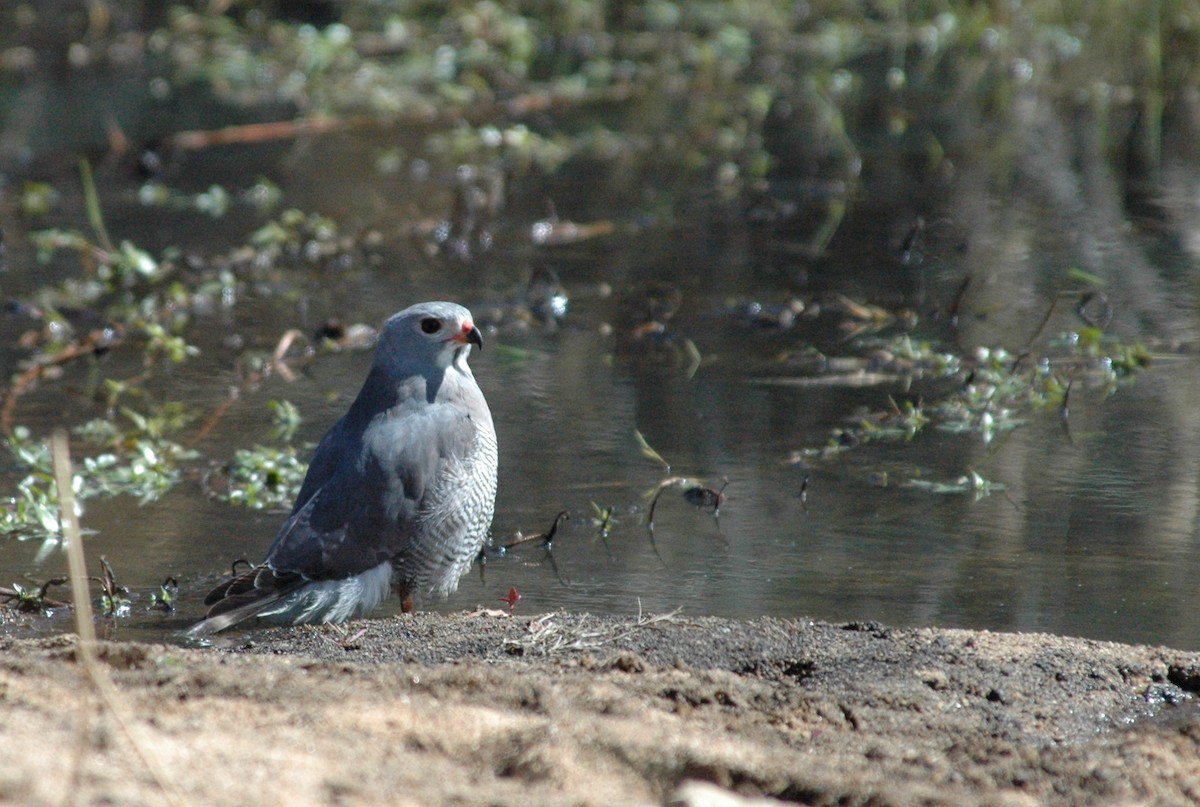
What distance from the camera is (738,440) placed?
600 cm

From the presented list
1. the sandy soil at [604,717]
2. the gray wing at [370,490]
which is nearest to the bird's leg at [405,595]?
the gray wing at [370,490]

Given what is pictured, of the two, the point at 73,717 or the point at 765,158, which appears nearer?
the point at 73,717

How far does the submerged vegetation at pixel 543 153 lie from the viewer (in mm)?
6375

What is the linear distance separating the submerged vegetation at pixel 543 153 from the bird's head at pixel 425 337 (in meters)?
0.72

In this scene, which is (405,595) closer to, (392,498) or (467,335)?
(392,498)

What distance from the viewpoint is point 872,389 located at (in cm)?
651

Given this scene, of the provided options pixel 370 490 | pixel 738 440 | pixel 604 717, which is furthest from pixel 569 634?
pixel 738 440

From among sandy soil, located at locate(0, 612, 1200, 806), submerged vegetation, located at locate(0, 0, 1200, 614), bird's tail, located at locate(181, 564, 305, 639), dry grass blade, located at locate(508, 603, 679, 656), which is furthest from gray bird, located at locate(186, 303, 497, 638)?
dry grass blade, located at locate(508, 603, 679, 656)

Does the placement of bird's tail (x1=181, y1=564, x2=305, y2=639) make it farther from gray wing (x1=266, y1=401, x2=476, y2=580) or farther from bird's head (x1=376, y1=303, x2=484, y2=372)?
bird's head (x1=376, y1=303, x2=484, y2=372)

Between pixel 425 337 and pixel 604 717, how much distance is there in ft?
6.38

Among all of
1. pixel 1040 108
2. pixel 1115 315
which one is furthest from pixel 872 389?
pixel 1040 108

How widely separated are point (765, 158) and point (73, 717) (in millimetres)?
7687

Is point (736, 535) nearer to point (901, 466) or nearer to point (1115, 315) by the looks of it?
point (901, 466)

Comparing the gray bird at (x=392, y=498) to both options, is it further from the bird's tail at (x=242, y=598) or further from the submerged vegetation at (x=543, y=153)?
the submerged vegetation at (x=543, y=153)
